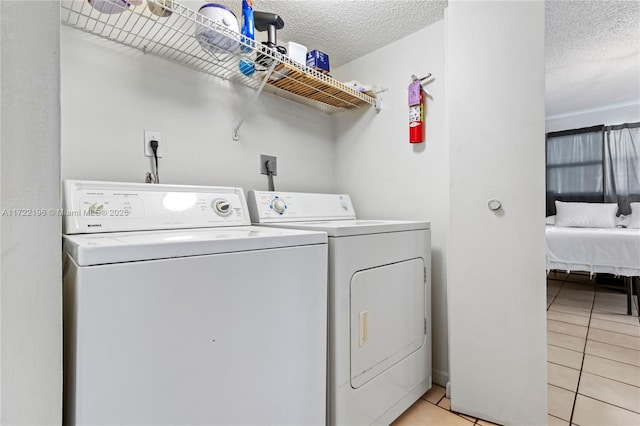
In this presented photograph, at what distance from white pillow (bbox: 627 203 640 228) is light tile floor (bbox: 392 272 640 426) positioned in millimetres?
Answer: 1489

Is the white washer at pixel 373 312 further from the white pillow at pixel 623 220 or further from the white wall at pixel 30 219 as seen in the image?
the white pillow at pixel 623 220

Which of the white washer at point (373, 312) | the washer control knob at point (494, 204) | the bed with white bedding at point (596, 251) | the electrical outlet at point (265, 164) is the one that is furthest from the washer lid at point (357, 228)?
the bed with white bedding at point (596, 251)

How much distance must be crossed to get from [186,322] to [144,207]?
65 cm

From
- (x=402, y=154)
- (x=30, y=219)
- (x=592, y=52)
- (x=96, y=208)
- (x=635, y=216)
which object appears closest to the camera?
(x=30, y=219)

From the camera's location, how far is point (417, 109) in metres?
1.78

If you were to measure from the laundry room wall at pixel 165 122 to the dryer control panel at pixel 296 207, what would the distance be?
197 mm

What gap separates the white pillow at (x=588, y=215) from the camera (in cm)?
405

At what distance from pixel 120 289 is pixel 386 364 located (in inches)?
43.6

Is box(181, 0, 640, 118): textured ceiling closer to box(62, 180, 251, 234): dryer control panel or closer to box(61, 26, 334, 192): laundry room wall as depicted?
box(61, 26, 334, 192): laundry room wall

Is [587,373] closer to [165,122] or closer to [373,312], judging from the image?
[373,312]

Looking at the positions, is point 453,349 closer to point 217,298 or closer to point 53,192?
point 217,298

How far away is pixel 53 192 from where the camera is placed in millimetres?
573

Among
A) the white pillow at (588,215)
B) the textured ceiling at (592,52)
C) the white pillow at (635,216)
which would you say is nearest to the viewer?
the textured ceiling at (592,52)

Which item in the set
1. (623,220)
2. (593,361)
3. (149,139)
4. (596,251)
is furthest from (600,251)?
(149,139)
